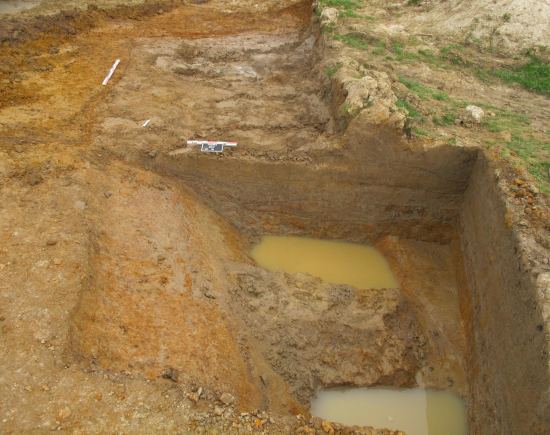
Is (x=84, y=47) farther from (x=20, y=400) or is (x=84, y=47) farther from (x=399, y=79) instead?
(x=20, y=400)

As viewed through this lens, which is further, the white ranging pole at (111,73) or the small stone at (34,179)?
the white ranging pole at (111,73)

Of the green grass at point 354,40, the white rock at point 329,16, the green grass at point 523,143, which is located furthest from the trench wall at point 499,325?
the white rock at point 329,16

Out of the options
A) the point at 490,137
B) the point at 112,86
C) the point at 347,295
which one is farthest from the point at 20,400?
the point at 490,137

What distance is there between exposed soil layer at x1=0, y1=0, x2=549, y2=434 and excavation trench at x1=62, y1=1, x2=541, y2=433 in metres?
0.03

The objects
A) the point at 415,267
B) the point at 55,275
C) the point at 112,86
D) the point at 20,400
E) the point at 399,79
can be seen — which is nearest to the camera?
the point at 20,400

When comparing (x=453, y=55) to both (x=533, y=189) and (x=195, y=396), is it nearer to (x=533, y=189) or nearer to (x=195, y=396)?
(x=533, y=189)

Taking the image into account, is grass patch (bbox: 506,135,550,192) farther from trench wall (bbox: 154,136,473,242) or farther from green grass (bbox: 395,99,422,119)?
green grass (bbox: 395,99,422,119)

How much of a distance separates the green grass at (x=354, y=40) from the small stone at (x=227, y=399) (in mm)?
6854

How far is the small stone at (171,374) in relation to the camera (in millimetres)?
4145

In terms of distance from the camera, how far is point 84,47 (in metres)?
9.28

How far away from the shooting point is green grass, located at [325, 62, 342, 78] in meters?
7.43

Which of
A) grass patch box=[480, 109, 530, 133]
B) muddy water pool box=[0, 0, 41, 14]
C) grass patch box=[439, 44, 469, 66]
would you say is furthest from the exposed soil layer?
grass patch box=[439, 44, 469, 66]

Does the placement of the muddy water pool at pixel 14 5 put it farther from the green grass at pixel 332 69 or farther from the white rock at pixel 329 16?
the green grass at pixel 332 69

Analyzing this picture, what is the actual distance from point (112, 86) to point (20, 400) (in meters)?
6.08
